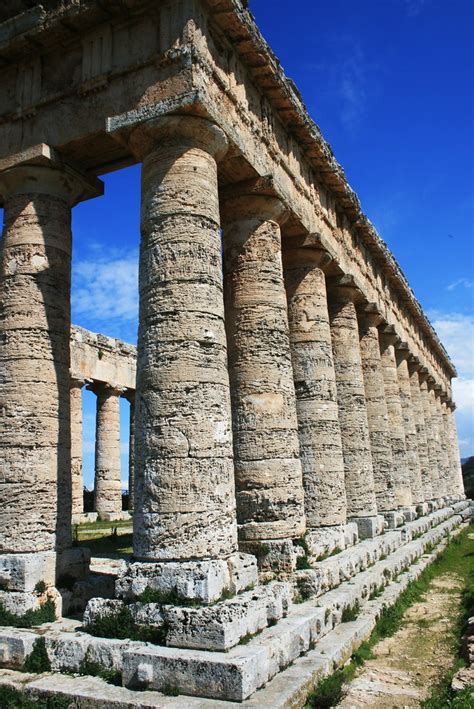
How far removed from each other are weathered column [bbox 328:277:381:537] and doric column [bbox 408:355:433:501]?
34.6 feet

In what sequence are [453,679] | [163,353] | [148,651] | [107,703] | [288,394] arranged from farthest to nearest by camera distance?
[288,394] → [163,353] → [453,679] → [148,651] → [107,703]

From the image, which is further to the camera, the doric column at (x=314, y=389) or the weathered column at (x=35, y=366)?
the doric column at (x=314, y=389)

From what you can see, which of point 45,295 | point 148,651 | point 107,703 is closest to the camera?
point 107,703

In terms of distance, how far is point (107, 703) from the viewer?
19.3ft

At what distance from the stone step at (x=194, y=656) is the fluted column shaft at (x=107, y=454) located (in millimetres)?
19138

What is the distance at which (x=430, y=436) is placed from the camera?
2916cm

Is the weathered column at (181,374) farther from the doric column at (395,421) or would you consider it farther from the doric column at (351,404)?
the doric column at (395,421)

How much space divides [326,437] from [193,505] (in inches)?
232

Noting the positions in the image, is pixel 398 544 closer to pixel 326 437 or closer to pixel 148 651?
pixel 326 437

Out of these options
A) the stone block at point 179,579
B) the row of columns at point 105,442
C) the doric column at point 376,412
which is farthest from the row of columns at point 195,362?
the row of columns at point 105,442

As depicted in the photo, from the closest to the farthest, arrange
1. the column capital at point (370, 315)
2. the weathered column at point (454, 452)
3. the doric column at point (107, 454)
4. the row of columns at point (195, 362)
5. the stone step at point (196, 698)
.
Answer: the stone step at point (196, 698), the row of columns at point (195, 362), the column capital at point (370, 315), the doric column at point (107, 454), the weathered column at point (454, 452)

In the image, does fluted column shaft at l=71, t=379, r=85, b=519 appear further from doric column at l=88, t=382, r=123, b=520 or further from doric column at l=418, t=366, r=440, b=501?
doric column at l=418, t=366, r=440, b=501

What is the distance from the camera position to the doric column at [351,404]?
15.1m

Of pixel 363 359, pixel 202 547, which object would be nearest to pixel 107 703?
pixel 202 547
